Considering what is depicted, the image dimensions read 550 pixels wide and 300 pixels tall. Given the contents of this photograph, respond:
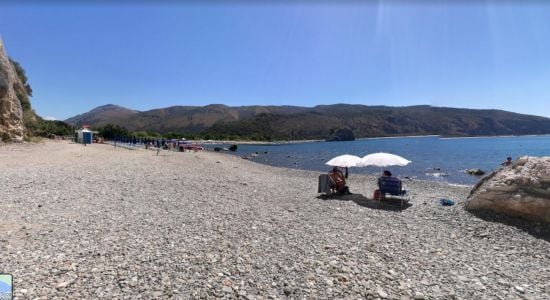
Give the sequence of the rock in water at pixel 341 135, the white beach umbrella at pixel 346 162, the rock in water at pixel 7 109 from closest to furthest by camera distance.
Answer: the white beach umbrella at pixel 346 162 < the rock in water at pixel 7 109 < the rock in water at pixel 341 135

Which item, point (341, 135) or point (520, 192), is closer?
point (520, 192)

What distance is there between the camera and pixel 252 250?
5.77 m

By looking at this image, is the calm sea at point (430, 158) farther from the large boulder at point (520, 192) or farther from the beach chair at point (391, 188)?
the large boulder at point (520, 192)

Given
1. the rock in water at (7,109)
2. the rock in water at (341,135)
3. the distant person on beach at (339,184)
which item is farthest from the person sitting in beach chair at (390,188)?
the rock in water at (341,135)

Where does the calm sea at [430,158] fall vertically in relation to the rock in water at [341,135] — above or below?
below

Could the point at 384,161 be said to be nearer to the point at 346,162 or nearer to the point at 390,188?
the point at 390,188

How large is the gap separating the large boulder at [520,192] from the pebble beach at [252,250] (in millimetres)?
439

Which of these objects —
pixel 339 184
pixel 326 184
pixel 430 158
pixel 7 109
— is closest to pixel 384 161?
pixel 339 184

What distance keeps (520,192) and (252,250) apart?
8.30 meters

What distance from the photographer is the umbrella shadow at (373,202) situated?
35.1 feet

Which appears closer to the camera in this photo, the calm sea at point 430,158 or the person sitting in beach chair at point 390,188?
the person sitting in beach chair at point 390,188

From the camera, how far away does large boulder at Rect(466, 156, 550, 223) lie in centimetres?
798

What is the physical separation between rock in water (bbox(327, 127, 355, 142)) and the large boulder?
15905cm

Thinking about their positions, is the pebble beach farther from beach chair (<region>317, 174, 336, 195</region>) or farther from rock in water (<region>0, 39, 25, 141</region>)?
rock in water (<region>0, 39, 25, 141</region>)
